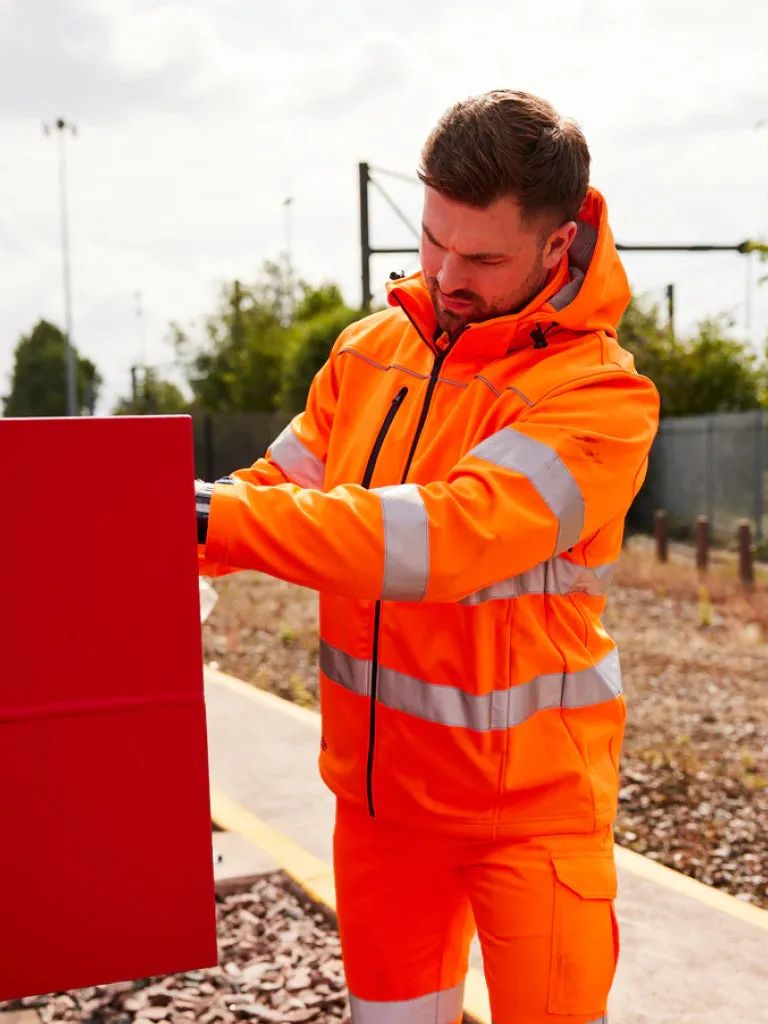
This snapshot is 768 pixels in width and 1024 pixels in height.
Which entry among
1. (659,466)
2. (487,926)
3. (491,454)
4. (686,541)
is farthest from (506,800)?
(659,466)

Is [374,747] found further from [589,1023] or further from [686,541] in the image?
[686,541]

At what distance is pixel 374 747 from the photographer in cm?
214

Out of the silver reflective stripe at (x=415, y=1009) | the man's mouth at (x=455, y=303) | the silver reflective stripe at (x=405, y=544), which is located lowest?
the silver reflective stripe at (x=415, y=1009)

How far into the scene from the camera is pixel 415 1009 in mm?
2250

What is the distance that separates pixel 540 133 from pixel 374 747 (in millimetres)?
1090

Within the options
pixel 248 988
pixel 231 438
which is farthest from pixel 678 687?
pixel 231 438

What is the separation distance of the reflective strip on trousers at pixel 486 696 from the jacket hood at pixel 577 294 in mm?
593

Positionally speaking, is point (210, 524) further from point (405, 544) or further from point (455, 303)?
point (455, 303)

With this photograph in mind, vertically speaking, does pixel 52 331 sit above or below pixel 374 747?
above

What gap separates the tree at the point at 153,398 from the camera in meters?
56.8

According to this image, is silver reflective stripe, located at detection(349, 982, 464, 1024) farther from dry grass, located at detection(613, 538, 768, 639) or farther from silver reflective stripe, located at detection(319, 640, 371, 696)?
dry grass, located at detection(613, 538, 768, 639)

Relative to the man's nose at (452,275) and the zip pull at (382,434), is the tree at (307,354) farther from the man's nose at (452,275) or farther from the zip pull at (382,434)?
the man's nose at (452,275)

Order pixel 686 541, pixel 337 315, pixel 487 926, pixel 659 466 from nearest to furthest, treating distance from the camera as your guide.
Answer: pixel 487 926 → pixel 686 541 → pixel 659 466 → pixel 337 315

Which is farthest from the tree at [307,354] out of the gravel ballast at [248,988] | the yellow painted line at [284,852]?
the gravel ballast at [248,988]
